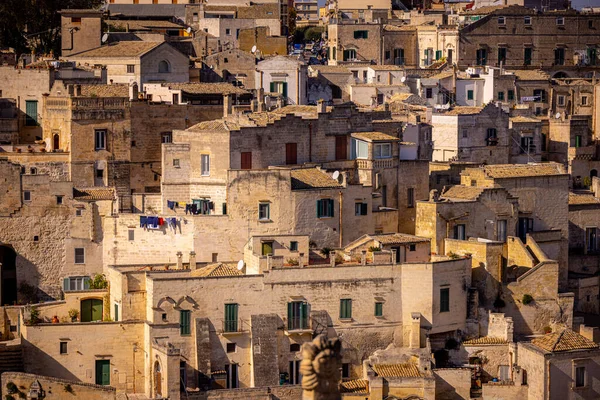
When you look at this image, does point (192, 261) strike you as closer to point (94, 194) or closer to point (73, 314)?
point (73, 314)

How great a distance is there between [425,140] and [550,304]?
12966mm

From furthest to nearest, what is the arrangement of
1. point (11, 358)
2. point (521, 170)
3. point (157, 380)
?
1. point (521, 170)
2. point (11, 358)
3. point (157, 380)

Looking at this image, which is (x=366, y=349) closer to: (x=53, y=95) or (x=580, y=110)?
(x=53, y=95)

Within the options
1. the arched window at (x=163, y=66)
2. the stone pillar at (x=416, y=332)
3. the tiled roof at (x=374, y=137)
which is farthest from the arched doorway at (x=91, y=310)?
the arched window at (x=163, y=66)

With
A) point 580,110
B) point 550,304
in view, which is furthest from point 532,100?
point 550,304

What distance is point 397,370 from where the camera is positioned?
59.1 m

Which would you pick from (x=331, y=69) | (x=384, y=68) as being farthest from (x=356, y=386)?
(x=384, y=68)

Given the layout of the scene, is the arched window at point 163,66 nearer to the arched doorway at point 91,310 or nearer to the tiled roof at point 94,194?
the tiled roof at point 94,194

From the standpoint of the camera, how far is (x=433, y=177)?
232ft

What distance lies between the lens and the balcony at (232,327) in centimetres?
5888

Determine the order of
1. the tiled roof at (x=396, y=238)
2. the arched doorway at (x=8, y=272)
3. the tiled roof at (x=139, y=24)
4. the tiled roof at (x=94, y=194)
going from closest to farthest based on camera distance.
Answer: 1. the tiled roof at (x=396, y=238)
2. the arched doorway at (x=8, y=272)
3. the tiled roof at (x=94, y=194)
4. the tiled roof at (x=139, y=24)

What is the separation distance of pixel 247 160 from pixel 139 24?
31.2 metres

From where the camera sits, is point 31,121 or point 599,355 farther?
point 31,121

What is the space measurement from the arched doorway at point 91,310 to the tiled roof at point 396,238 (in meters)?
9.65
